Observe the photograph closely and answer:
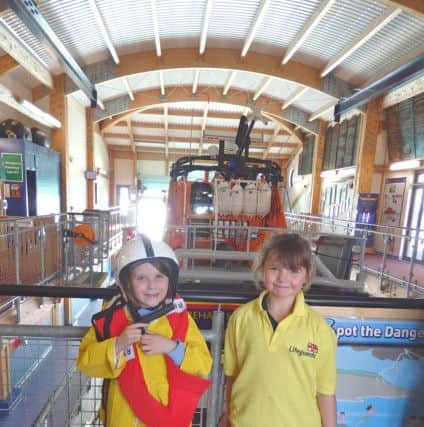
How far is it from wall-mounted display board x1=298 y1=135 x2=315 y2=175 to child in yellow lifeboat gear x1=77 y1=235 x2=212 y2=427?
15.4 m

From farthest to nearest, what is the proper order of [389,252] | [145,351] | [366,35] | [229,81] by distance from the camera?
[229,81]
[389,252]
[366,35]
[145,351]

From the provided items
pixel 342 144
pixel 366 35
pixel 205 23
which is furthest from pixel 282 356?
pixel 342 144

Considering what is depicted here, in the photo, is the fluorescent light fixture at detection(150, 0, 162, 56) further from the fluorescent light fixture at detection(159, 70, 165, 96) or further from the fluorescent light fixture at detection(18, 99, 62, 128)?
the fluorescent light fixture at detection(18, 99, 62, 128)

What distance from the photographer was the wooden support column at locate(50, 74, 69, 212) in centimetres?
947

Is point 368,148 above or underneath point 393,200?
above

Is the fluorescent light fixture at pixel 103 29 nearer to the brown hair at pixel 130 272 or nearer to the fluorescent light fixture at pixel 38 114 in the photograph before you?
the fluorescent light fixture at pixel 38 114

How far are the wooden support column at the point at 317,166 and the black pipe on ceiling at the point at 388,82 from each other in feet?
11.7

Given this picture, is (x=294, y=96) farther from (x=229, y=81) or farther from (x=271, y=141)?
(x=271, y=141)

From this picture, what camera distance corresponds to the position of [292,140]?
1762 cm

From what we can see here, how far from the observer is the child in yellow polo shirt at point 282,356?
3.87 feet

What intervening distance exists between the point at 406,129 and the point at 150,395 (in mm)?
11390

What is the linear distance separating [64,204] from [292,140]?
44.4 ft

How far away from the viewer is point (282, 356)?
3.88 ft

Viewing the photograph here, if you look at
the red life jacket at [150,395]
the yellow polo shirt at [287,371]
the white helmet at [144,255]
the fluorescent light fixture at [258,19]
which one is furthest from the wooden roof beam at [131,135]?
the yellow polo shirt at [287,371]
